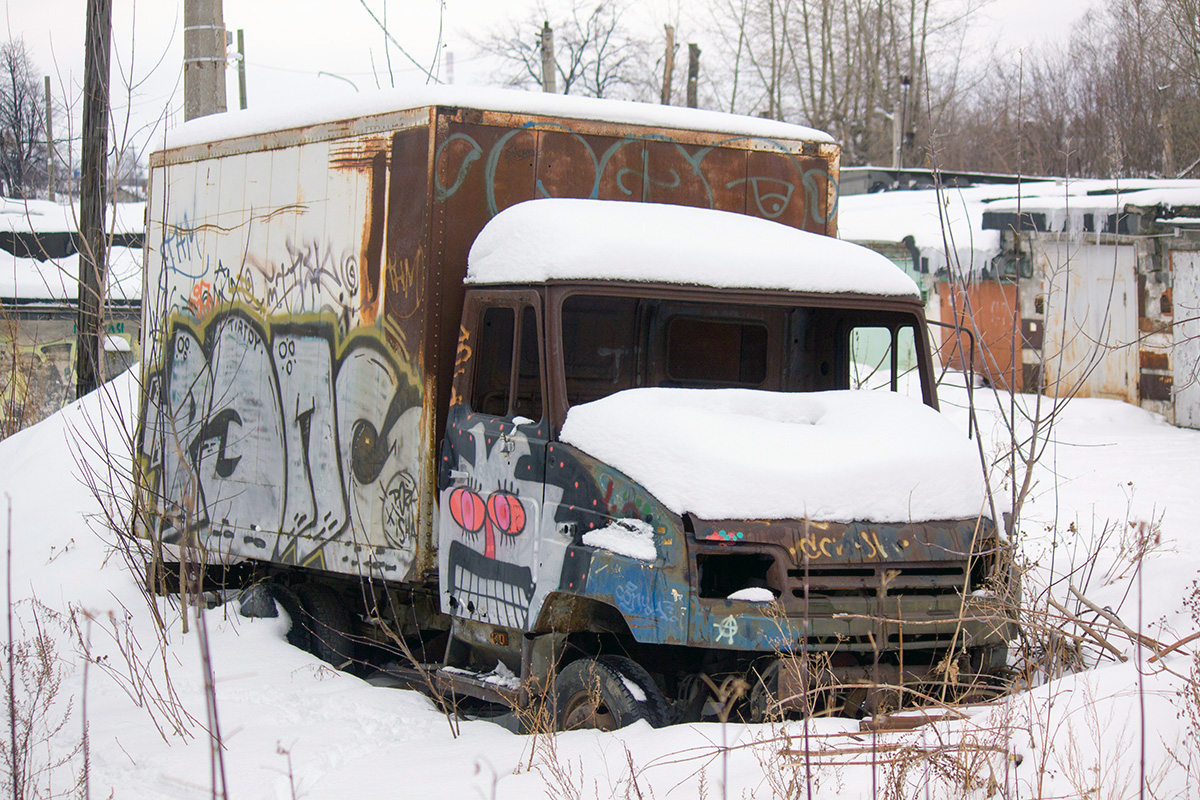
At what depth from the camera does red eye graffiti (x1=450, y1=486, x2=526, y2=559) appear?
559 centimetres

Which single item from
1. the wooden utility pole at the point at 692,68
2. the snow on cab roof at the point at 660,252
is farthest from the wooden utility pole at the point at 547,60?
the snow on cab roof at the point at 660,252

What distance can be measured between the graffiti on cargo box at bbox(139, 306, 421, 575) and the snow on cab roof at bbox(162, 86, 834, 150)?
1184mm

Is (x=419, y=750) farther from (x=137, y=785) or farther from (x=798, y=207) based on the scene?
(x=798, y=207)

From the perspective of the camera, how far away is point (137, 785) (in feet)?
15.9

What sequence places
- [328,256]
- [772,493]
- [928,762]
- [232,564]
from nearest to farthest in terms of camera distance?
1. [928,762]
2. [772,493]
3. [328,256]
4. [232,564]

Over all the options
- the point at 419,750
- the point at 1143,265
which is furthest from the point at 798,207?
the point at 1143,265

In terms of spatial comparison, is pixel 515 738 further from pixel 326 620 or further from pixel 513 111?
pixel 513 111

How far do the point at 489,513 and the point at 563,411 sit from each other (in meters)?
0.72

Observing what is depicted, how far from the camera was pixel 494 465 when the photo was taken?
5.71 meters

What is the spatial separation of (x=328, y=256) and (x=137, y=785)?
3.13m

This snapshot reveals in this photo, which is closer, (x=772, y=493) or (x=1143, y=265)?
(x=772, y=493)

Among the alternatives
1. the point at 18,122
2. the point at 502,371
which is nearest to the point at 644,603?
the point at 502,371

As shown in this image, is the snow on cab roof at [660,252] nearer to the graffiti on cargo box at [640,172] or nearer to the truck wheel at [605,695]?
the graffiti on cargo box at [640,172]

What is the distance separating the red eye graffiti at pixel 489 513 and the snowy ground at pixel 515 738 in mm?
930
